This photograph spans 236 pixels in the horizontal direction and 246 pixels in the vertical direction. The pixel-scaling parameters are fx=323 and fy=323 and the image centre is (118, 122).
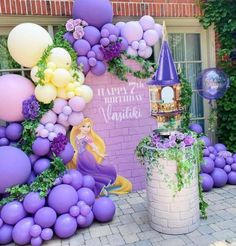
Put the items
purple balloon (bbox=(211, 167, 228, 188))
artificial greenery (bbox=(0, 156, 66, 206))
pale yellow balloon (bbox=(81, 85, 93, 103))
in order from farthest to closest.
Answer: purple balloon (bbox=(211, 167, 228, 188))
pale yellow balloon (bbox=(81, 85, 93, 103))
artificial greenery (bbox=(0, 156, 66, 206))

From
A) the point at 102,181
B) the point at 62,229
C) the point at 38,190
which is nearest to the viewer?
the point at 62,229

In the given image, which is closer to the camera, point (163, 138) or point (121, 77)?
point (163, 138)

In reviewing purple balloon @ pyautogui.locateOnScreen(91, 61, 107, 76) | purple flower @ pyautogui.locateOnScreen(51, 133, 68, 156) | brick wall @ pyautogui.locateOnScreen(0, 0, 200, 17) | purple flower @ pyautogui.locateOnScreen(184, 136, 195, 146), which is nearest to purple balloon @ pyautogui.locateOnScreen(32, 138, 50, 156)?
purple flower @ pyautogui.locateOnScreen(51, 133, 68, 156)

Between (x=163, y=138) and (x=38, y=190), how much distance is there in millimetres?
1508

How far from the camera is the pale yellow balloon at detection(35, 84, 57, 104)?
377 cm

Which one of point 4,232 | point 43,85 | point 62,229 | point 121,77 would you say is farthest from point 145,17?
point 4,232

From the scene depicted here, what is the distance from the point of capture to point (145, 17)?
4430 millimetres

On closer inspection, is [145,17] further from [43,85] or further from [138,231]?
[138,231]

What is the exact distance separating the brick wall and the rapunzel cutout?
1567mm

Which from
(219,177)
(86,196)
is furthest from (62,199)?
(219,177)

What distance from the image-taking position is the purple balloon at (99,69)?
14.1 ft

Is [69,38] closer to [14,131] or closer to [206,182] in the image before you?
[14,131]

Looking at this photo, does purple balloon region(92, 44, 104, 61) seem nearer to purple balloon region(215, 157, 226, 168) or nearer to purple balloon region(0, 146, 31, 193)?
purple balloon region(0, 146, 31, 193)

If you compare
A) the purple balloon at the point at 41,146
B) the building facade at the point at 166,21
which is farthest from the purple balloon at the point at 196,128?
the purple balloon at the point at 41,146
